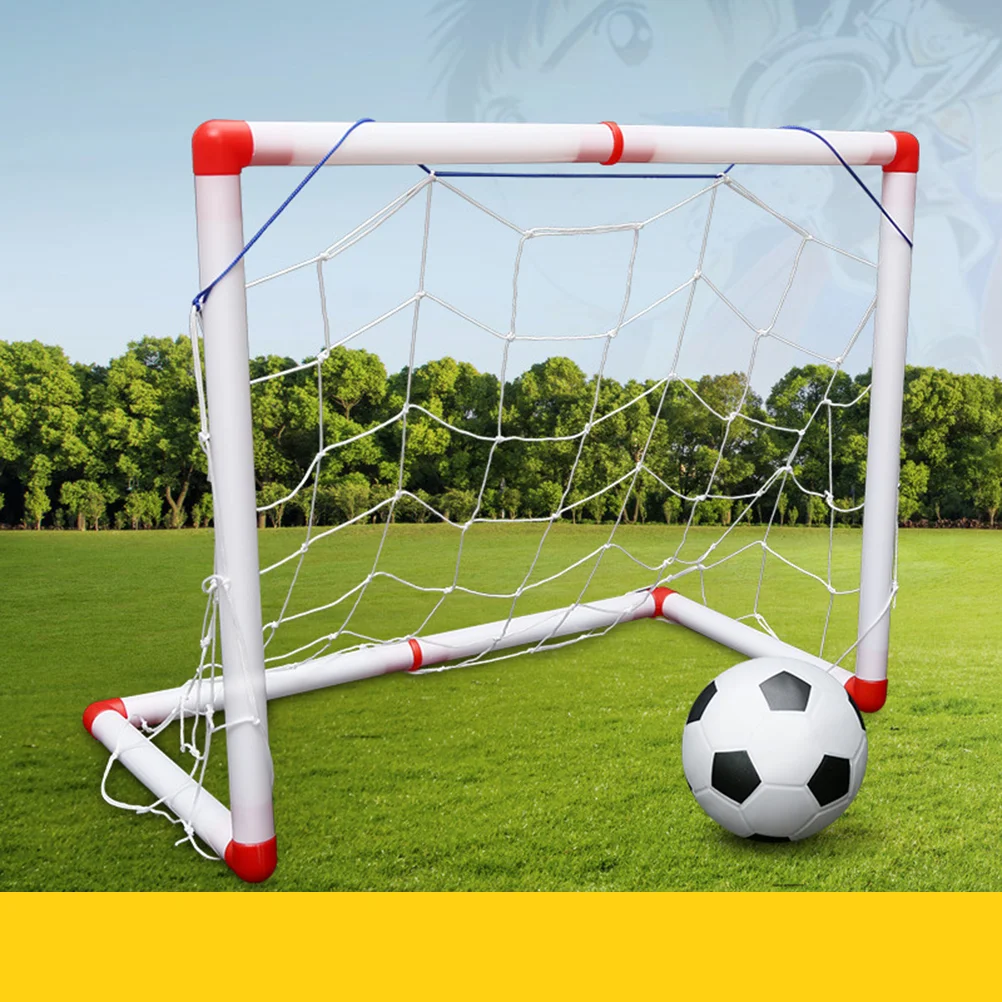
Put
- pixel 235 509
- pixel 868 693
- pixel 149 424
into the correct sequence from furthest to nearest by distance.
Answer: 1. pixel 149 424
2. pixel 868 693
3. pixel 235 509

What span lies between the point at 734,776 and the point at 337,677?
176 cm

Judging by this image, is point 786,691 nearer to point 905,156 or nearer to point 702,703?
point 702,703

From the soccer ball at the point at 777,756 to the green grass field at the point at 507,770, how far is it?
0.38ft

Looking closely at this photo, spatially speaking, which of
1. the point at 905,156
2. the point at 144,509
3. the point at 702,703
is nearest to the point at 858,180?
the point at 905,156

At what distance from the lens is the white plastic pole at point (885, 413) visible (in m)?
3.54

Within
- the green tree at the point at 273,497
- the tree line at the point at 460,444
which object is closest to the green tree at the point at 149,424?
the tree line at the point at 460,444

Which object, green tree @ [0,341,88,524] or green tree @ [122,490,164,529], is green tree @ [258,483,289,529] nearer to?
green tree @ [122,490,164,529]

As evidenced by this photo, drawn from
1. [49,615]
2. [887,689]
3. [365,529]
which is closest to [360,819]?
[887,689]

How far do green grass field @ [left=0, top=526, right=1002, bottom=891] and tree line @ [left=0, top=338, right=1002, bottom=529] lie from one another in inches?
109

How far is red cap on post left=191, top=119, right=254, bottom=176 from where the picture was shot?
8.13ft

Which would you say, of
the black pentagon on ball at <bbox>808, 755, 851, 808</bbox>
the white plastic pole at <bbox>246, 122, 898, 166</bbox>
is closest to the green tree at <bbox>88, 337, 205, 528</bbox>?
the white plastic pole at <bbox>246, 122, 898, 166</bbox>

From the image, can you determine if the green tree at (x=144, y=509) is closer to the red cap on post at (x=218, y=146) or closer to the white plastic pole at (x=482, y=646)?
the white plastic pole at (x=482, y=646)

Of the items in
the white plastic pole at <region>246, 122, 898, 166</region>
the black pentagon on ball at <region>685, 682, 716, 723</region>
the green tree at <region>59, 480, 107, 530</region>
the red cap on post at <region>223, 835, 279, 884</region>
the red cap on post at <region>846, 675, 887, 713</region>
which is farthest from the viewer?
the green tree at <region>59, 480, 107, 530</region>

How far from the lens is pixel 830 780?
2.82m
